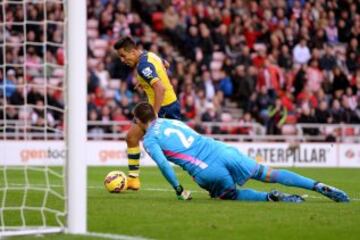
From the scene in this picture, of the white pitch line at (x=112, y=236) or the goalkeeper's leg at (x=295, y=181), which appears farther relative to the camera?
the goalkeeper's leg at (x=295, y=181)

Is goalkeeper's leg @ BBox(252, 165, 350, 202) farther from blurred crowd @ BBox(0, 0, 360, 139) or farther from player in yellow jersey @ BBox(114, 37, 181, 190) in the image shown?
blurred crowd @ BBox(0, 0, 360, 139)

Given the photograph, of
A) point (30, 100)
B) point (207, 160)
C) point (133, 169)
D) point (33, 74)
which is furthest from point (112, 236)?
point (33, 74)

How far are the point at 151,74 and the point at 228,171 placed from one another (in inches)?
93.0

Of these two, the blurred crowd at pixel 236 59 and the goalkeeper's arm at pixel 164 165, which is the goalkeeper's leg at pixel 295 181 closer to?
the goalkeeper's arm at pixel 164 165

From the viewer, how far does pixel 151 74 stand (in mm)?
12305

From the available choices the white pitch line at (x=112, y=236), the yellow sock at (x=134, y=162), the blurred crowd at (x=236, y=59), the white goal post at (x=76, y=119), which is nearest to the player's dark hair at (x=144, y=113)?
the yellow sock at (x=134, y=162)

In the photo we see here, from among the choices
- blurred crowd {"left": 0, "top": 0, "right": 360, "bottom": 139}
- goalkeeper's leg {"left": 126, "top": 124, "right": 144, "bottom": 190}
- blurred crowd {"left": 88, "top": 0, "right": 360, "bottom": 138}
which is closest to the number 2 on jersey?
goalkeeper's leg {"left": 126, "top": 124, "right": 144, "bottom": 190}

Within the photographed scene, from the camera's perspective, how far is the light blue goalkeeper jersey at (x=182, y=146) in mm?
10500

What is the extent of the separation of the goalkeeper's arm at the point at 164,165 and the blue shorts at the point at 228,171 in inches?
11.2

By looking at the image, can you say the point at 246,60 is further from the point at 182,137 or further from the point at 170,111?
the point at 182,137

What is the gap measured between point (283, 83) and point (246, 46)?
5.18 feet

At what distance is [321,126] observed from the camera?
25609 millimetres

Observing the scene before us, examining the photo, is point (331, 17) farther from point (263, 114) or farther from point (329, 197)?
point (329, 197)

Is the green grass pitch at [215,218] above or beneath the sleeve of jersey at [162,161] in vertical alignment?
beneath
